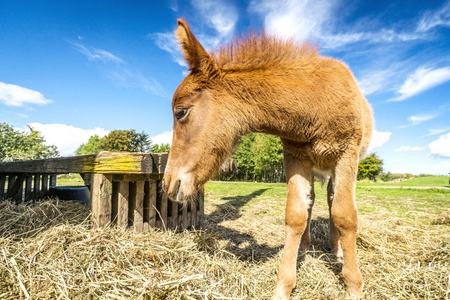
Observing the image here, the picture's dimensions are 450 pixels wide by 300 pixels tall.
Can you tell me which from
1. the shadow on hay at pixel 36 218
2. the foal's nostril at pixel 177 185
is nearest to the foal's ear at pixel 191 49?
the foal's nostril at pixel 177 185

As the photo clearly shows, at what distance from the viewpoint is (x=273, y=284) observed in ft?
8.70

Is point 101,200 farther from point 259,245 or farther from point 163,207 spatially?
point 259,245

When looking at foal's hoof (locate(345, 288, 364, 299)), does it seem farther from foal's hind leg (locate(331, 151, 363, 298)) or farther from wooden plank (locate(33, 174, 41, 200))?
wooden plank (locate(33, 174, 41, 200))

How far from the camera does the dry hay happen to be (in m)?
2.02

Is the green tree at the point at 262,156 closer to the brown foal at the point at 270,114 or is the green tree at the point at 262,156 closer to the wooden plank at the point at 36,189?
the wooden plank at the point at 36,189

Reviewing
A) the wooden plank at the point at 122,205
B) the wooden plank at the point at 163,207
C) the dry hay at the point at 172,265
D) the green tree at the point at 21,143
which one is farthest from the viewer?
the green tree at the point at 21,143

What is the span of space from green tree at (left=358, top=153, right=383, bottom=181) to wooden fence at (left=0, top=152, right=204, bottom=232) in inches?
1803

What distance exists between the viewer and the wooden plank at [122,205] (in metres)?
3.19

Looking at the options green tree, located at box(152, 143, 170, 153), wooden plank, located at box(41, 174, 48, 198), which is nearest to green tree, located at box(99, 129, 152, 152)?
green tree, located at box(152, 143, 170, 153)

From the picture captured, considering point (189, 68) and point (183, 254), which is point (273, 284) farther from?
point (189, 68)

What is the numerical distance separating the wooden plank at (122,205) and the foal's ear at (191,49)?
6.13ft

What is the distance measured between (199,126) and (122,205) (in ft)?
5.62

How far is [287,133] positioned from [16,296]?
2.79 metres

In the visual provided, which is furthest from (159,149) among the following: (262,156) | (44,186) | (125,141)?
(44,186)
